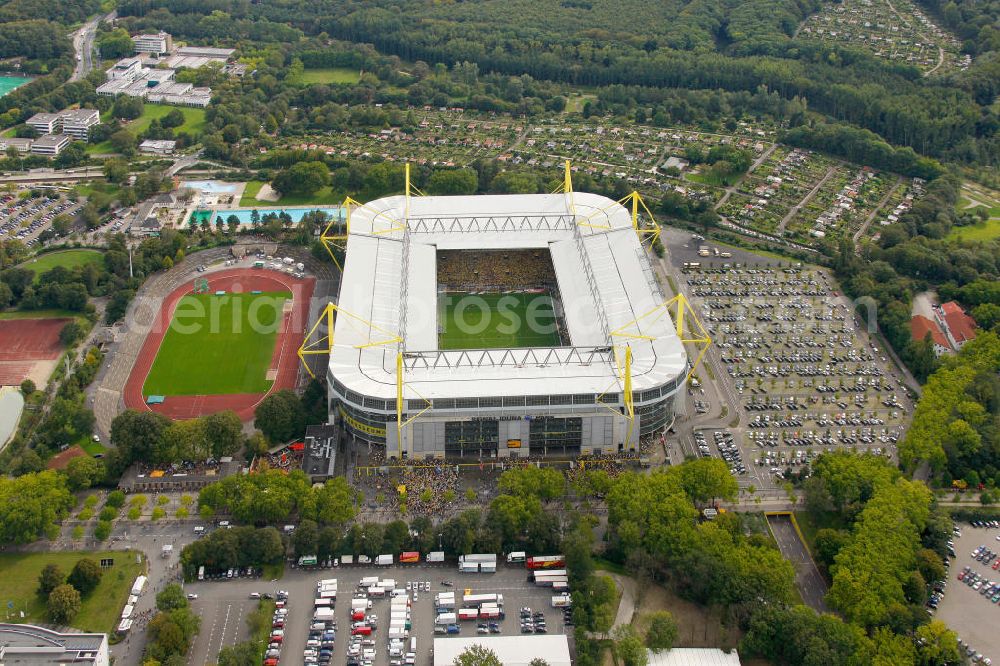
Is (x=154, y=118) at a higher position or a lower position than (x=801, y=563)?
lower

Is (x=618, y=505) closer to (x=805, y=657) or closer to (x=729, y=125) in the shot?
(x=805, y=657)

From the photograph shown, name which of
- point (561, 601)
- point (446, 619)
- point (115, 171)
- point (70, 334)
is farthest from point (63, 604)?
point (115, 171)

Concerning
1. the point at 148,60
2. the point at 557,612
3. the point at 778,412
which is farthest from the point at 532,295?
the point at 148,60

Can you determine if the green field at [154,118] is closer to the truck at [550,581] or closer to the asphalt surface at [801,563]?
the truck at [550,581]

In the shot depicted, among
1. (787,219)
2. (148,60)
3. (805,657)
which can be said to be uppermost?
(805,657)

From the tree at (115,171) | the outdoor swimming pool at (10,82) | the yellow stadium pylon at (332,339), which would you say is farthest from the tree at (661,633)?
the outdoor swimming pool at (10,82)

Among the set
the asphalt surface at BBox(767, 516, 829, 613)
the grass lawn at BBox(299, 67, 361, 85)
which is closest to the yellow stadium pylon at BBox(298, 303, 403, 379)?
the asphalt surface at BBox(767, 516, 829, 613)

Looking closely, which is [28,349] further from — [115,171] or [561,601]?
[561,601]
